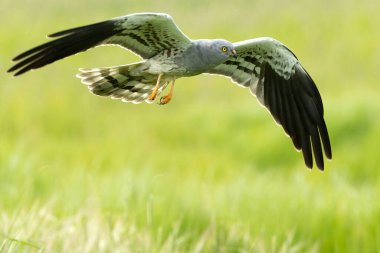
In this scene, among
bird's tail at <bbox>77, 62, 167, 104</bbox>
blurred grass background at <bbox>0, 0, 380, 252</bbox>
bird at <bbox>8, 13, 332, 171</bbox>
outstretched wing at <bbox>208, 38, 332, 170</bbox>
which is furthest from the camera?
blurred grass background at <bbox>0, 0, 380, 252</bbox>

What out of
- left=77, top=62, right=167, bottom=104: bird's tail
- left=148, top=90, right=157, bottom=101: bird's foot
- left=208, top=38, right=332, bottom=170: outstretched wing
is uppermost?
left=208, top=38, right=332, bottom=170: outstretched wing

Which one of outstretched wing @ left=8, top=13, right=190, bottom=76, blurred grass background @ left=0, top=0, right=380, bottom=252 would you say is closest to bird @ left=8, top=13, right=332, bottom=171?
outstretched wing @ left=8, top=13, right=190, bottom=76

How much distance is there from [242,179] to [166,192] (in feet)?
5.03

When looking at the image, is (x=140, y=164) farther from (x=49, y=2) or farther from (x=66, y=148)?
(x=49, y=2)

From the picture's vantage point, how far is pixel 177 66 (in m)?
5.67

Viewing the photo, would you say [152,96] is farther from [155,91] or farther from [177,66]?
[177,66]

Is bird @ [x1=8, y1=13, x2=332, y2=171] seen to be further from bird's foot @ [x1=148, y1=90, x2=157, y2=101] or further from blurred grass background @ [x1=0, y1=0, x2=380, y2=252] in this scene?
blurred grass background @ [x1=0, y1=0, x2=380, y2=252]

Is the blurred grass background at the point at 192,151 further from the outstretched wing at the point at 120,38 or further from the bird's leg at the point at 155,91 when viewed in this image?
the outstretched wing at the point at 120,38

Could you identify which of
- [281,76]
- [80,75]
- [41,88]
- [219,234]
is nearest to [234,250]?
[219,234]

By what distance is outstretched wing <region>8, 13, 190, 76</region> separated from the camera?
5.39 meters

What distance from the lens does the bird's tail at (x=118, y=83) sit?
6.14 m

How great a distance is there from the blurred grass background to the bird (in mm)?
711

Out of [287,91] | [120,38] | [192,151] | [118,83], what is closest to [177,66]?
[120,38]

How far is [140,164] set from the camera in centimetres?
1077
